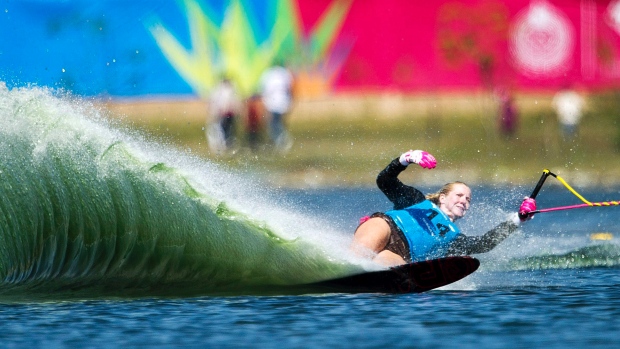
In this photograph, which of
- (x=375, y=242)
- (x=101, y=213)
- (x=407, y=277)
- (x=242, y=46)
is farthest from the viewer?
(x=242, y=46)

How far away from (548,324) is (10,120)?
4.98 meters

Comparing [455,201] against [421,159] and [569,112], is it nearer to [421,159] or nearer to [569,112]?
[421,159]

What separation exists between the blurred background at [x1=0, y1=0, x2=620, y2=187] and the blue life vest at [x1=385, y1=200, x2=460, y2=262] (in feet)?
60.3

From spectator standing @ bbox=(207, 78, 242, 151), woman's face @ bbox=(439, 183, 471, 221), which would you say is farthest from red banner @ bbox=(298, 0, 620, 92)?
woman's face @ bbox=(439, 183, 471, 221)

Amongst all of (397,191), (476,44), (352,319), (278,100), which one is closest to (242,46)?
(278,100)

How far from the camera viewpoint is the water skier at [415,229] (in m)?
11.4

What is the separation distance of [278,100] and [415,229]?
19537 millimetres

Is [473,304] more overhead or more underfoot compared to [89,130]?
more underfoot

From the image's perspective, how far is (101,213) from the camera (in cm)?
1186

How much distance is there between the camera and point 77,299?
35.4 feet

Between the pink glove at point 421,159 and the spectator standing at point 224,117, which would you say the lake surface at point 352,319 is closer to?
the pink glove at point 421,159

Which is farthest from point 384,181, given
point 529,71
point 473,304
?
point 529,71

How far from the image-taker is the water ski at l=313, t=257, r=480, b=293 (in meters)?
10.9

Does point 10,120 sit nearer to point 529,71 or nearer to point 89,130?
point 89,130
